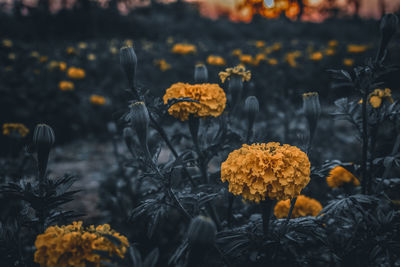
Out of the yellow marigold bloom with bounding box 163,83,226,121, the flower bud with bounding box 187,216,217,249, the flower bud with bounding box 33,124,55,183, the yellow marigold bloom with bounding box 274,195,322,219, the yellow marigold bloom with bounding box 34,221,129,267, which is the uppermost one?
the yellow marigold bloom with bounding box 163,83,226,121

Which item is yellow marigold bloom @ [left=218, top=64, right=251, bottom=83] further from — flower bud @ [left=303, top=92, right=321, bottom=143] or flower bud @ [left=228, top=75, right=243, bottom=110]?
flower bud @ [left=303, top=92, right=321, bottom=143]

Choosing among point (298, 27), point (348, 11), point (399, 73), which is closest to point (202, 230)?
point (399, 73)

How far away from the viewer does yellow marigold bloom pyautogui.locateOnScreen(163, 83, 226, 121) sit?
1372mm

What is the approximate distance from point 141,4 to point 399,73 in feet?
42.8

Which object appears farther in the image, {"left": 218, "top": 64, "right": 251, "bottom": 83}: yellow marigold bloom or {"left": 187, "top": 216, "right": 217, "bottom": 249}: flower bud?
{"left": 218, "top": 64, "right": 251, "bottom": 83}: yellow marigold bloom

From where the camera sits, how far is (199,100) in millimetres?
1401

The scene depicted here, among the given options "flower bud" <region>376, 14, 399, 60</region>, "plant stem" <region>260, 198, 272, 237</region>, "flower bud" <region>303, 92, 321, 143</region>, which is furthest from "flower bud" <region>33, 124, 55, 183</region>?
"flower bud" <region>376, 14, 399, 60</region>

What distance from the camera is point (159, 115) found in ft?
4.49

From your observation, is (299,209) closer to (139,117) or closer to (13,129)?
(139,117)

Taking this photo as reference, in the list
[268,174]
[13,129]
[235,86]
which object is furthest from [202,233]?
[13,129]

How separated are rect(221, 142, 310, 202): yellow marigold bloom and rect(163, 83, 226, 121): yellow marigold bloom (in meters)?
0.35

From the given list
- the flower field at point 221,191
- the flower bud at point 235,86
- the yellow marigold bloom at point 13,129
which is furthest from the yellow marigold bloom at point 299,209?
the yellow marigold bloom at point 13,129

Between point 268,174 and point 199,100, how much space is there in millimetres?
518

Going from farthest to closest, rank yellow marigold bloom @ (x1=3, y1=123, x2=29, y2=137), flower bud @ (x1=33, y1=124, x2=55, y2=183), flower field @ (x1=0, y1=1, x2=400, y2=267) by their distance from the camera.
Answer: yellow marigold bloom @ (x1=3, y1=123, x2=29, y2=137), flower bud @ (x1=33, y1=124, x2=55, y2=183), flower field @ (x1=0, y1=1, x2=400, y2=267)
